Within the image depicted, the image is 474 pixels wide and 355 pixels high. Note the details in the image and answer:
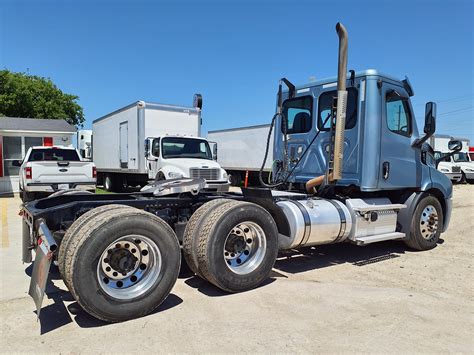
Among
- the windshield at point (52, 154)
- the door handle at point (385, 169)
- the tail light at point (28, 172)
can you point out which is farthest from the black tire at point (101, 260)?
the windshield at point (52, 154)

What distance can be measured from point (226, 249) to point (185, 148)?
9.01m

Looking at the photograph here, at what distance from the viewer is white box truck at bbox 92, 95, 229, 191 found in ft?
40.8

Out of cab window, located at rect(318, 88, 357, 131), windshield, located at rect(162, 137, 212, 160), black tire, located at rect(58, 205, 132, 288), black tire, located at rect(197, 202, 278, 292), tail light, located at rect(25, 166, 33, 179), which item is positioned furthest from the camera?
windshield, located at rect(162, 137, 212, 160)

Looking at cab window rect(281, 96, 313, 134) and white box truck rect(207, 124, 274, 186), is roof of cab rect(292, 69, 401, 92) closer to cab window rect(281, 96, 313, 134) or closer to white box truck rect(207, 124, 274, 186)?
cab window rect(281, 96, 313, 134)

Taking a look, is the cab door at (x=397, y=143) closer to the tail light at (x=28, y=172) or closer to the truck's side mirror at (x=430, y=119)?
the truck's side mirror at (x=430, y=119)

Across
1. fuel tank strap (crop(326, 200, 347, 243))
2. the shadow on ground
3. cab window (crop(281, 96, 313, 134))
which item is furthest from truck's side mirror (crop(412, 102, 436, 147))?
the shadow on ground

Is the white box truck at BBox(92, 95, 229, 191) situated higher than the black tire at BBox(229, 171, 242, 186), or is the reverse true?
the white box truck at BBox(92, 95, 229, 191)

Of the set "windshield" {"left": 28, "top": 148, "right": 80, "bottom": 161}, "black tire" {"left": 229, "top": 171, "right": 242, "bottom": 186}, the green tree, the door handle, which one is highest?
the green tree

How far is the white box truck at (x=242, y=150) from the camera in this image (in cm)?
2272

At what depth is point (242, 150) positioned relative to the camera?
24250 mm

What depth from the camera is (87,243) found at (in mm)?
3656

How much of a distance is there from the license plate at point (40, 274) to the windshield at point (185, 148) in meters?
9.53

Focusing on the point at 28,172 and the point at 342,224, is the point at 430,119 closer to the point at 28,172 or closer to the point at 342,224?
the point at 342,224

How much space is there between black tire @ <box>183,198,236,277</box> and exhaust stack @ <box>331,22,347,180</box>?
2.14 m
